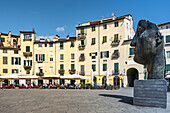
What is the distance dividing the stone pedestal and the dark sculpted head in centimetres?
88

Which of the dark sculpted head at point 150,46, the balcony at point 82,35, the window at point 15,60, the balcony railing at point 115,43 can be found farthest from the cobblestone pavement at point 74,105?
the window at point 15,60

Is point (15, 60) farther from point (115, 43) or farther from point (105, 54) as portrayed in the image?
point (115, 43)

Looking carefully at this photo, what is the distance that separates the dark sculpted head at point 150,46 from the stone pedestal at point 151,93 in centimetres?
88

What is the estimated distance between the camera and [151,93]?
995cm

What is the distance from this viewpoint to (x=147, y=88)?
33.3ft

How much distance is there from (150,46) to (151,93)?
2856 millimetres

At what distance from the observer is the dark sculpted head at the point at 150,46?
1043 centimetres

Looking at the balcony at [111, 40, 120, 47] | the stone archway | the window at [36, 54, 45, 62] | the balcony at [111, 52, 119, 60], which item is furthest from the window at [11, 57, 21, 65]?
the stone archway

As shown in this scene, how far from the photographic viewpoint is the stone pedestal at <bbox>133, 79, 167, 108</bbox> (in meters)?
9.63

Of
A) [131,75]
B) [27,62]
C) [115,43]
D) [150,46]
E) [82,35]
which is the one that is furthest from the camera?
[27,62]

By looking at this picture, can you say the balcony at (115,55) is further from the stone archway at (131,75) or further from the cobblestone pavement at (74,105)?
the cobblestone pavement at (74,105)

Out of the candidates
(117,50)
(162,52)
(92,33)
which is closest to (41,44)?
(92,33)

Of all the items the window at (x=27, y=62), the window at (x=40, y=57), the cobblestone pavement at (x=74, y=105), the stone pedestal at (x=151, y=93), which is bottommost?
the cobblestone pavement at (x=74, y=105)

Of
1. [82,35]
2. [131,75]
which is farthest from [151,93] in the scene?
[82,35]
